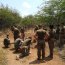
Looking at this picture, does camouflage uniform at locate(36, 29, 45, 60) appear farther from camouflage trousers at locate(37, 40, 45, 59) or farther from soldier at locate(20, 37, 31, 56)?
soldier at locate(20, 37, 31, 56)

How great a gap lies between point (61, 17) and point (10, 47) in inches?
324

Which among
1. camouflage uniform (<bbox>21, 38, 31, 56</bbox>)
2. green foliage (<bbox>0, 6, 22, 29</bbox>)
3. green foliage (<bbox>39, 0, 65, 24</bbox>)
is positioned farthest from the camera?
green foliage (<bbox>0, 6, 22, 29</bbox>)

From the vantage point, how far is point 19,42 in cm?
1942

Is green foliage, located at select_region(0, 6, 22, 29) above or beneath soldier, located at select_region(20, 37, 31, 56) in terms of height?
above

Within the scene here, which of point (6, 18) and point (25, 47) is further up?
point (6, 18)

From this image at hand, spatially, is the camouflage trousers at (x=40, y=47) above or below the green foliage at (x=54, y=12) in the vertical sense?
below

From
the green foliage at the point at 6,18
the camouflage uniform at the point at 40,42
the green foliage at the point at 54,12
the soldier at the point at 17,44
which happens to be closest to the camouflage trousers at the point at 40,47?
the camouflage uniform at the point at 40,42

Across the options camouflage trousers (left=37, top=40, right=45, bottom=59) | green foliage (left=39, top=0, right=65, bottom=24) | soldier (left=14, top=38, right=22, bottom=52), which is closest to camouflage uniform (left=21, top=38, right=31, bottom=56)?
camouflage trousers (left=37, top=40, right=45, bottom=59)

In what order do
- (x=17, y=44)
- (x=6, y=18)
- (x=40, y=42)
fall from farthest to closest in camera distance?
(x=6, y=18) → (x=17, y=44) → (x=40, y=42)

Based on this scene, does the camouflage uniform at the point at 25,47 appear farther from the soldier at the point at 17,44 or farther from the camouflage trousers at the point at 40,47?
the soldier at the point at 17,44

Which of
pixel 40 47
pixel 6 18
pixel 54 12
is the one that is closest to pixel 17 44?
pixel 40 47

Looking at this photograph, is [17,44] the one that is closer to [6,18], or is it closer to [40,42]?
[40,42]

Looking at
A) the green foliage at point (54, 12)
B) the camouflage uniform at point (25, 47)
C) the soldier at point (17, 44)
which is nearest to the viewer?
the camouflage uniform at point (25, 47)

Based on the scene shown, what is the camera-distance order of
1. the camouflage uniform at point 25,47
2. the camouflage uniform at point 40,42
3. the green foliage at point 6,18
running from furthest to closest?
the green foliage at point 6,18 → the camouflage uniform at point 25,47 → the camouflage uniform at point 40,42
